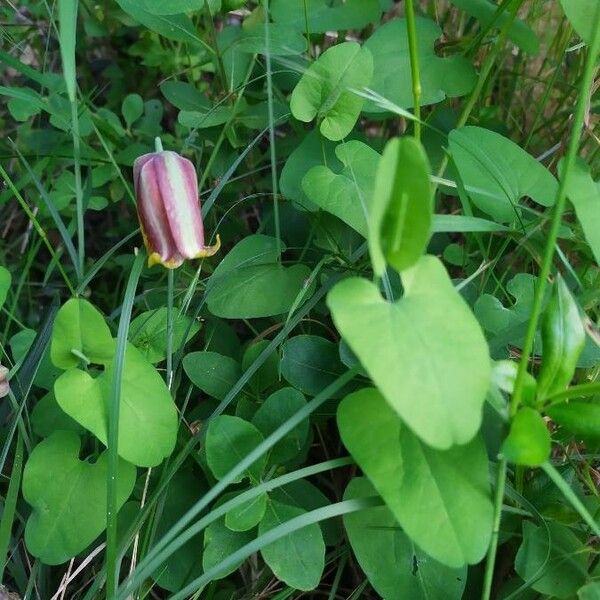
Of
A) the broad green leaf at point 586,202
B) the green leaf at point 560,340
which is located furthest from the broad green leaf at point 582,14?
the green leaf at point 560,340

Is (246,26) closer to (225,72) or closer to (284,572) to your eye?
(225,72)

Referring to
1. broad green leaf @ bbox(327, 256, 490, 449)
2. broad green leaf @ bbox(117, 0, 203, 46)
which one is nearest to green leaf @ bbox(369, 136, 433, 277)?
broad green leaf @ bbox(327, 256, 490, 449)

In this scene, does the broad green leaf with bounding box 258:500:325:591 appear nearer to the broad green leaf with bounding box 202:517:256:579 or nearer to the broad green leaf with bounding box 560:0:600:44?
the broad green leaf with bounding box 202:517:256:579

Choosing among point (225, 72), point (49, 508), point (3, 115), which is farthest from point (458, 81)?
point (3, 115)

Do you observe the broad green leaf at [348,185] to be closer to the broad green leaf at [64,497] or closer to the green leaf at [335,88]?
the green leaf at [335,88]

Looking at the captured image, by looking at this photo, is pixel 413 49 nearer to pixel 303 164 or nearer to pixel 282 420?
pixel 303 164

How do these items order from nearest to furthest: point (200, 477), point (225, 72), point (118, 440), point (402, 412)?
point (402, 412) → point (118, 440) → point (200, 477) → point (225, 72)
